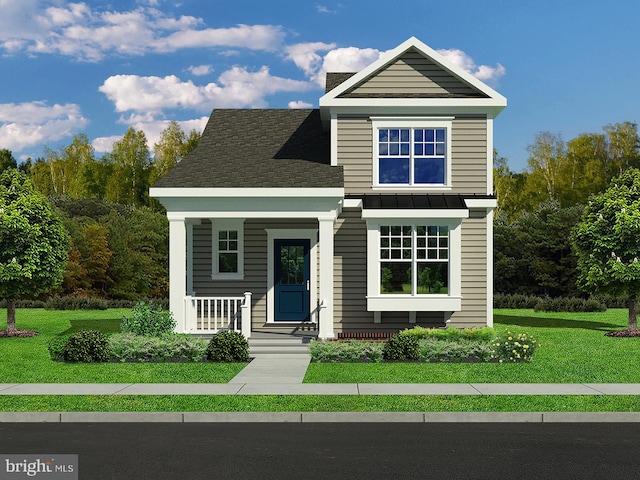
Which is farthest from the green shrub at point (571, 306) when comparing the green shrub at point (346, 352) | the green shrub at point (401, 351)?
the green shrub at point (346, 352)

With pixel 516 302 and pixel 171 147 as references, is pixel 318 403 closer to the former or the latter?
pixel 516 302

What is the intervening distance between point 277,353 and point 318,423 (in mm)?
7860

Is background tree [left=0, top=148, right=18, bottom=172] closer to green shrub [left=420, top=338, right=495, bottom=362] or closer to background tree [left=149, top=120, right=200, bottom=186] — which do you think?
background tree [left=149, top=120, right=200, bottom=186]

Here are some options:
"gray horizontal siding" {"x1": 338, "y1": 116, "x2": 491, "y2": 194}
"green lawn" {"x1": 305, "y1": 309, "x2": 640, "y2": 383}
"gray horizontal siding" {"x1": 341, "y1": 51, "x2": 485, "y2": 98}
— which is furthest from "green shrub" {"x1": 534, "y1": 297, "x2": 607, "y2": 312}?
"gray horizontal siding" {"x1": 341, "y1": 51, "x2": 485, "y2": 98}

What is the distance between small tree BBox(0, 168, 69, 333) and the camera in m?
23.3

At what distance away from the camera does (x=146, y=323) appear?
18484 millimetres

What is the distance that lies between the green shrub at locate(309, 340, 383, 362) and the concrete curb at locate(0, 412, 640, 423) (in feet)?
18.4

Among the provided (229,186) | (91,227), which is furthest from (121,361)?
(91,227)

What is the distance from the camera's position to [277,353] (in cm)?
1872

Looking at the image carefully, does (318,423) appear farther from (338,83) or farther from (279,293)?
(338,83)

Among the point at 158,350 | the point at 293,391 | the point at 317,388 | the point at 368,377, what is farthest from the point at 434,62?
the point at 293,391

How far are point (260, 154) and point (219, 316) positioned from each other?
5.04 m

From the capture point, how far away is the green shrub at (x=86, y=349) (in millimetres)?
16719

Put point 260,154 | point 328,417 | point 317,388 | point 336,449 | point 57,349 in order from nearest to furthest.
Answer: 1. point 336,449
2. point 328,417
3. point 317,388
4. point 57,349
5. point 260,154
